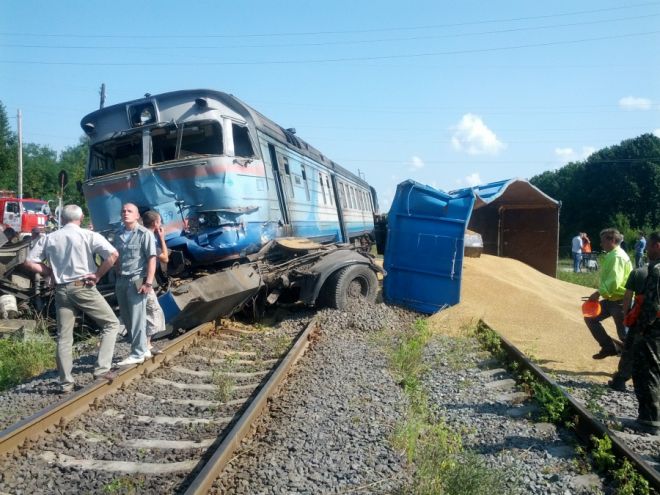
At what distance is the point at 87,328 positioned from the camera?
28.7 ft

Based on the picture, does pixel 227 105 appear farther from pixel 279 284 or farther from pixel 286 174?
pixel 279 284

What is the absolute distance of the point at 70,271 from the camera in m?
5.25

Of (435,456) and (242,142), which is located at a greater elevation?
(242,142)

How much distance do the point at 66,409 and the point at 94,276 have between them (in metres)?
1.41

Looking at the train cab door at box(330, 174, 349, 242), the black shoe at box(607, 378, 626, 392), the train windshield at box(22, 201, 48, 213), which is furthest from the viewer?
the train windshield at box(22, 201, 48, 213)

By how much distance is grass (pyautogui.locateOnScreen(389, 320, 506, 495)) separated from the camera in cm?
325

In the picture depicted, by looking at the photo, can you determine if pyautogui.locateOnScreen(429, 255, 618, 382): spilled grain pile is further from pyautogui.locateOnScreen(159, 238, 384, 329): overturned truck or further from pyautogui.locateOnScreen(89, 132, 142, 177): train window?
pyautogui.locateOnScreen(89, 132, 142, 177): train window

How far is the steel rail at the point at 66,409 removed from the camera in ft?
12.6

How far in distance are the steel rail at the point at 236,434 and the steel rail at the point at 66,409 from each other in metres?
1.40

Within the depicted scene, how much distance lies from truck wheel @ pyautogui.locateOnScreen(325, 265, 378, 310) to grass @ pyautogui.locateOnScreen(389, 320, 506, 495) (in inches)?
130

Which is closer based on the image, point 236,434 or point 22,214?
point 236,434

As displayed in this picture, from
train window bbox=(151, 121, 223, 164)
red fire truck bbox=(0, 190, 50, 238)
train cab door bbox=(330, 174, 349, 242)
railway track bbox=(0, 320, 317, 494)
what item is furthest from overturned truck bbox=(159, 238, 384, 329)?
red fire truck bbox=(0, 190, 50, 238)

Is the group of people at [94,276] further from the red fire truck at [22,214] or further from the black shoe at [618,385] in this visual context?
the red fire truck at [22,214]

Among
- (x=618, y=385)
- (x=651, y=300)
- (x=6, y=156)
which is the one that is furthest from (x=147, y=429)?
(x=6, y=156)
